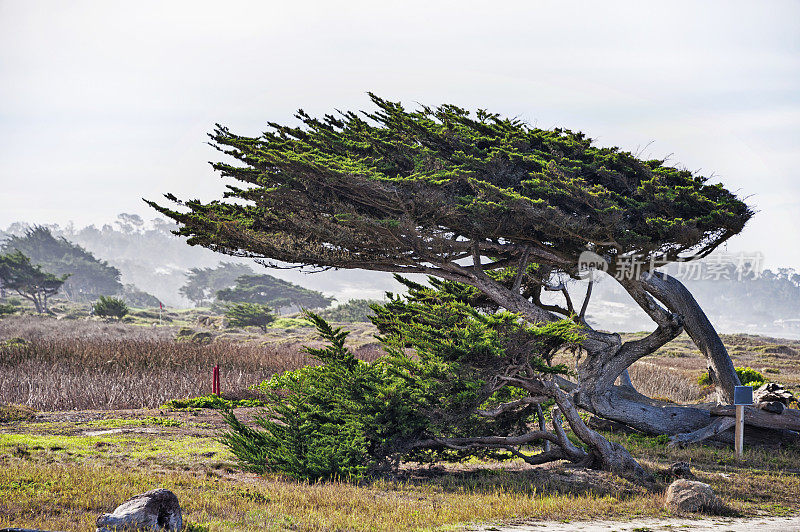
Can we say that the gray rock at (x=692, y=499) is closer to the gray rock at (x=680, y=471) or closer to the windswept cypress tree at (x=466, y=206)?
the gray rock at (x=680, y=471)

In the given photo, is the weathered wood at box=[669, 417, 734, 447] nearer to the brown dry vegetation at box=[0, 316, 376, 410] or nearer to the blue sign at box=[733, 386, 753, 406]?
the blue sign at box=[733, 386, 753, 406]

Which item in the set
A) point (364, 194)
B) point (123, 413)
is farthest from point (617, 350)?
point (123, 413)

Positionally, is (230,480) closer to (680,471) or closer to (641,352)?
(680,471)

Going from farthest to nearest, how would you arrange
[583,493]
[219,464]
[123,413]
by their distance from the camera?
[123,413] → [219,464] → [583,493]

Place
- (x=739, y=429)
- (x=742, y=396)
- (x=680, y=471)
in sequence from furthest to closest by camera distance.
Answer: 1. (x=739, y=429)
2. (x=742, y=396)
3. (x=680, y=471)

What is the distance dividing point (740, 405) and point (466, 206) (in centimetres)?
725

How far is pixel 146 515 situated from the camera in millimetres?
6477

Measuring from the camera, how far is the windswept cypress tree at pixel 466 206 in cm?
1201

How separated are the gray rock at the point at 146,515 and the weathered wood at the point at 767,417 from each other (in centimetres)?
1259

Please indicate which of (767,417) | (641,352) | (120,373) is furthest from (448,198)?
(120,373)

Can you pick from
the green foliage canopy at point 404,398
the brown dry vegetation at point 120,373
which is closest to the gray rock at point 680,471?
the green foliage canopy at point 404,398

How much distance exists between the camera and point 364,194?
1215 centimetres

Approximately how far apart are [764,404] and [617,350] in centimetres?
379

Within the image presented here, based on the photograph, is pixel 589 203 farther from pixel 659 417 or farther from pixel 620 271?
pixel 659 417
